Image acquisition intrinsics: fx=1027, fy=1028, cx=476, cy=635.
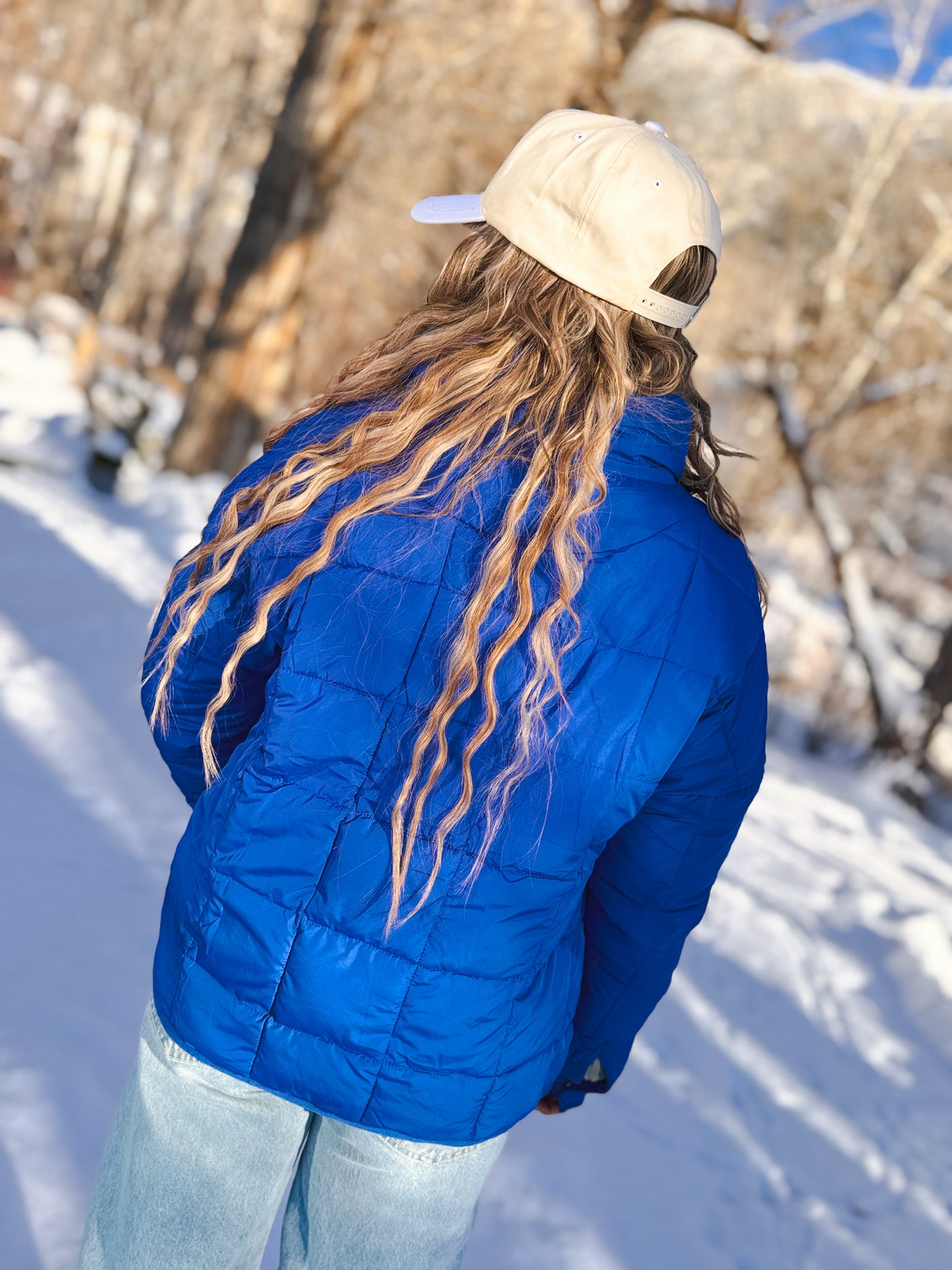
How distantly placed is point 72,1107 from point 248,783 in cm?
164

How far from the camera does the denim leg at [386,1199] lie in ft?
3.94

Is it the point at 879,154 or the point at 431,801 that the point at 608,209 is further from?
the point at 879,154

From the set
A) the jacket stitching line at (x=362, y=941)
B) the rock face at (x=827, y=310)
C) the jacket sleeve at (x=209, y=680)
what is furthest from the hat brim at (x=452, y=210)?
the rock face at (x=827, y=310)

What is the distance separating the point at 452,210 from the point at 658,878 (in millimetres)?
895

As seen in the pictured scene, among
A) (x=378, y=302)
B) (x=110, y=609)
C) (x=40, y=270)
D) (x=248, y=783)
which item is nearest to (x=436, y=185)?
(x=378, y=302)

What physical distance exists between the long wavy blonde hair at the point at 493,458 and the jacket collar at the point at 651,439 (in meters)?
0.02

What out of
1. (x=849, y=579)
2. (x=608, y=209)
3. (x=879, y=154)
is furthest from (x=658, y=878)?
(x=879, y=154)

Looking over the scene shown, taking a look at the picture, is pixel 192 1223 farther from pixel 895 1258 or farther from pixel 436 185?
pixel 436 185

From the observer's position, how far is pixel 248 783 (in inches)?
44.6

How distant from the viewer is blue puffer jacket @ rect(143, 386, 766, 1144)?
1.11 meters

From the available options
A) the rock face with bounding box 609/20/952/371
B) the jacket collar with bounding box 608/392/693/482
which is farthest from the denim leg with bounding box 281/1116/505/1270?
the rock face with bounding box 609/20/952/371

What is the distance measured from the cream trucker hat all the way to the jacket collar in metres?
0.11

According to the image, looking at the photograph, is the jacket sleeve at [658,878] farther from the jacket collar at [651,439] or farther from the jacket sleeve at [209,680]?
the jacket sleeve at [209,680]

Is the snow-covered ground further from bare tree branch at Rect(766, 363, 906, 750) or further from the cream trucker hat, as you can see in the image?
bare tree branch at Rect(766, 363, 906, 750)
